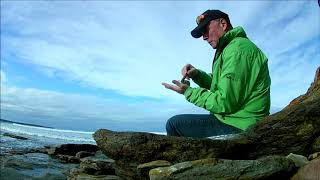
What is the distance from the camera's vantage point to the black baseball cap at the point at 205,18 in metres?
6.89

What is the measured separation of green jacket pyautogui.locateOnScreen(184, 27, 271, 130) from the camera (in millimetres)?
6262

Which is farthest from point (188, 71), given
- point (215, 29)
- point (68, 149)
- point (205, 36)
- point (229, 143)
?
point (68, 149)

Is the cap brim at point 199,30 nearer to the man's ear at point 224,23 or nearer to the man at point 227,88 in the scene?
the man at point 227,88

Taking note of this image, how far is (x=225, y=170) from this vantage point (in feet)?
19.5

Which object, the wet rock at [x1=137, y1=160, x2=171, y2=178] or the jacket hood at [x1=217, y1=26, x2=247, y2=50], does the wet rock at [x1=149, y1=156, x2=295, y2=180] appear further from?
the jacket hood at [x1=217, y1=26, x2=247, y2=50]

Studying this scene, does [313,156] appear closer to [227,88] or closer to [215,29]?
[227,88]

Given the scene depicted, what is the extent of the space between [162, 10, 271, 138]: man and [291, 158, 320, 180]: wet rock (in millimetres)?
1108

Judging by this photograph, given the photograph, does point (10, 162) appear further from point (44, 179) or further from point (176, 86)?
point (176, 86)

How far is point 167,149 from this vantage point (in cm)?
673

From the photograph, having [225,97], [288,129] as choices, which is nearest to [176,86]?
[225,97]

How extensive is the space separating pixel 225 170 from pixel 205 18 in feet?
8.54

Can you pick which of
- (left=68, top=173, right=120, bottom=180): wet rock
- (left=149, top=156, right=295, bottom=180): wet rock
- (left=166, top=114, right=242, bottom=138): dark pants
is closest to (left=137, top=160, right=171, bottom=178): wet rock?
(left=149, top=156, right=295, bottom=180): wet rock

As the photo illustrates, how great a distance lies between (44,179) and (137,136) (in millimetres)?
5360

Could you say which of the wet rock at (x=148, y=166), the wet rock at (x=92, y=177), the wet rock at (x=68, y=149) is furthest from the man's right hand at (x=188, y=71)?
the wet rock at (x=68, y=149)
